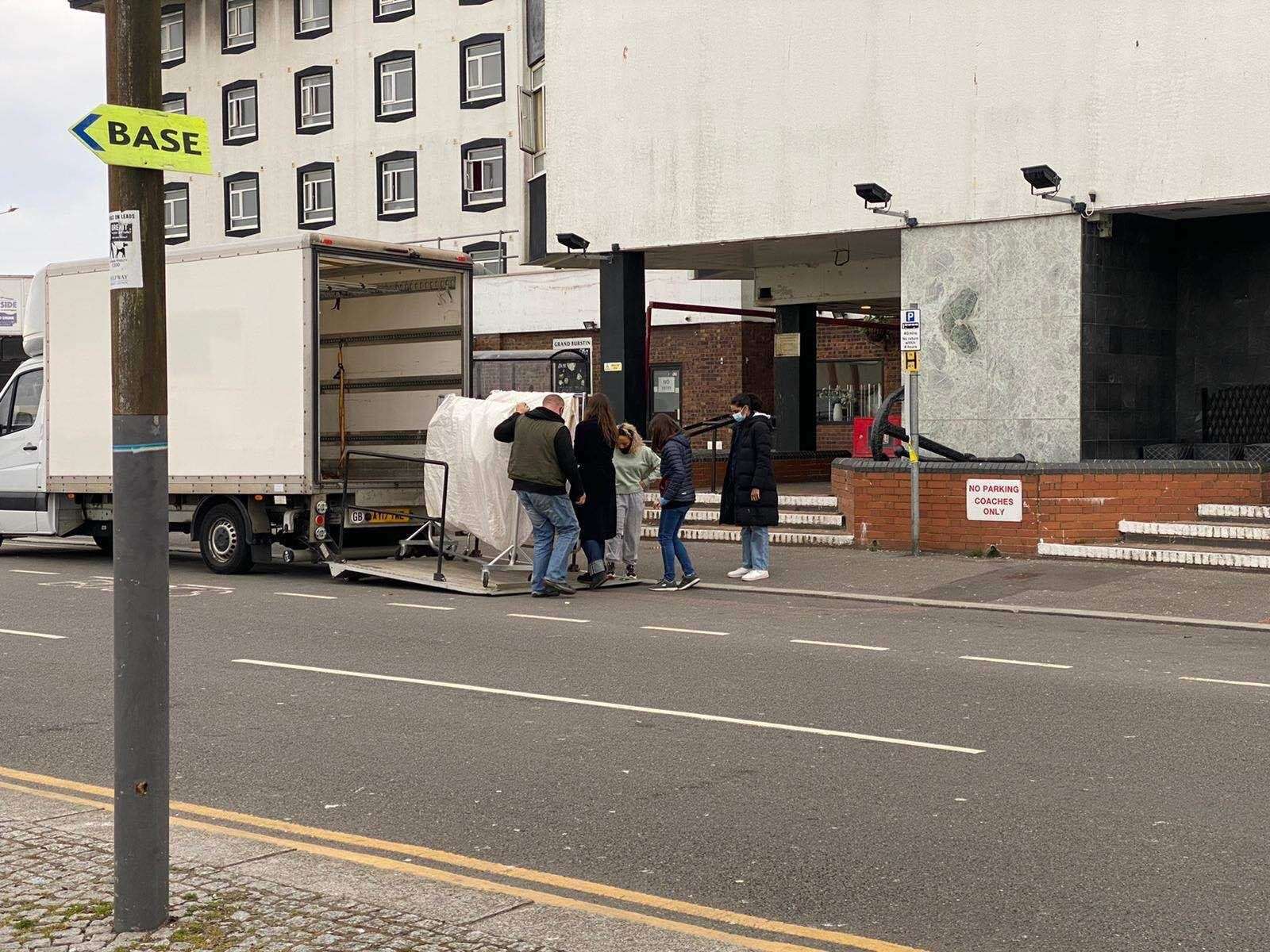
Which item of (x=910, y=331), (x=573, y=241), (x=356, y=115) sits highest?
(x=356, y=115)

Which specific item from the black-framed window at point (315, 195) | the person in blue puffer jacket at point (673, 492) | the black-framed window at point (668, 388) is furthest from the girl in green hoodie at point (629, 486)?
the black-framed window at point (315, 195)

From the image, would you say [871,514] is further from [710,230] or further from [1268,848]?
[1268,848]

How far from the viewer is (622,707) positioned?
898 cm

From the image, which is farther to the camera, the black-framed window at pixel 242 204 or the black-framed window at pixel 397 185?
the black-framed window at pixel 242 204

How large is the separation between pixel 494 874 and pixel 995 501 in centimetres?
1278

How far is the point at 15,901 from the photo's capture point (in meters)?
5.09

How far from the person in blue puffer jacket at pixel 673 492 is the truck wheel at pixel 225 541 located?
171 inches

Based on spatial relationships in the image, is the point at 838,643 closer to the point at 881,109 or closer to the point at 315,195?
the point at 881,109

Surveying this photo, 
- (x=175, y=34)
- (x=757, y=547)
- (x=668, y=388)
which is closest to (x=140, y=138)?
(x=757, y=547)

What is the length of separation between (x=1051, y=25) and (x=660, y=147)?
5489 mm

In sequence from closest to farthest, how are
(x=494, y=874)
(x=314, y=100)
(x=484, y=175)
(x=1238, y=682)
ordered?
(x=494, y=874) < (x=1238, y=682) < (x=484, y=175) < (x=314, y=100)

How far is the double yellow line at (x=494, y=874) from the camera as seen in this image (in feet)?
16.5

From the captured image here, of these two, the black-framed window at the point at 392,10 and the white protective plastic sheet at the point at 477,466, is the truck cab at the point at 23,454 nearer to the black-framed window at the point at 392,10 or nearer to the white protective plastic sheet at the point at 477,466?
the white protective plastic sheet at the point at 477,466

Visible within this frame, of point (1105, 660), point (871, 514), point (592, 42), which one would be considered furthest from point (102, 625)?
point (592, 42)
